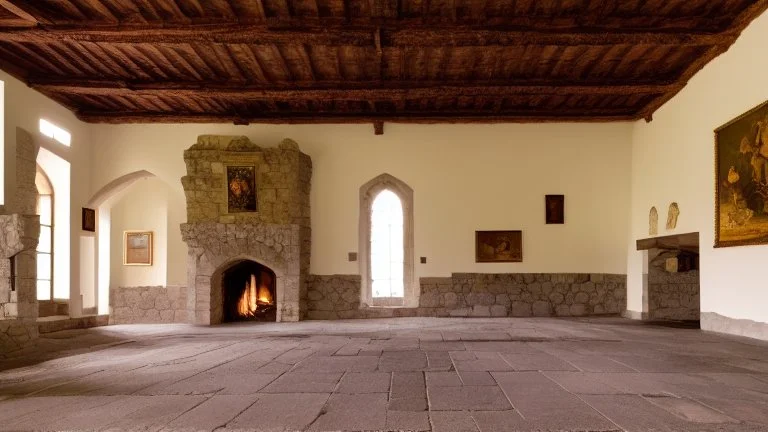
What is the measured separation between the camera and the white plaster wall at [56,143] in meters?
9.35

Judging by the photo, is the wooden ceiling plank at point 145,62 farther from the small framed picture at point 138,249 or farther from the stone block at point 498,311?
the stone block at point 498,311

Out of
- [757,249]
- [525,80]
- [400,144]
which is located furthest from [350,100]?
[757,249]

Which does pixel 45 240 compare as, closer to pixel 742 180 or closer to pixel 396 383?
pixel 396 383

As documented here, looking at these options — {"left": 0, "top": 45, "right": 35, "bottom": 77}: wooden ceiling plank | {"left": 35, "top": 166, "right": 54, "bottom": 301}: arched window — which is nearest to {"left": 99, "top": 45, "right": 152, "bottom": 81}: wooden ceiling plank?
{"left": 0, "top": 45, "right": 35, "bottom": 77}: wooden ceiling plank

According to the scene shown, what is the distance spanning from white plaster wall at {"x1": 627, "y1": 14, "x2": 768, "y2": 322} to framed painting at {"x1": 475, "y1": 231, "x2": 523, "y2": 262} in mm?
2640

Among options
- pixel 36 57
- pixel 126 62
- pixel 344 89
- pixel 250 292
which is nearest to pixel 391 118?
pixel 344 89

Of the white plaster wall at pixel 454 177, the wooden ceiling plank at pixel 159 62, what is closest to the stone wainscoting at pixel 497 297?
the white plaster wall at pixel 454 177

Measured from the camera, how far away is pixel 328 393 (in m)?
4.57

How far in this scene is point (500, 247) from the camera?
41.0 feet

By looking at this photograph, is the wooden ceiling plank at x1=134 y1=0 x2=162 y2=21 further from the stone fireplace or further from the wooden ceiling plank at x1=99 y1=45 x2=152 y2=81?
the stone fireplace

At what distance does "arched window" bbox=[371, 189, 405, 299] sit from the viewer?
1292 cm

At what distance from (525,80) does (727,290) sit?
5.16 metres

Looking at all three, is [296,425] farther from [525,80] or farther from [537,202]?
[537,202]

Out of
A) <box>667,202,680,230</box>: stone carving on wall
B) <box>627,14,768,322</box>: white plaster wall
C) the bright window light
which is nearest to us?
<box>627,14,768,322</box>: white plaster wall
